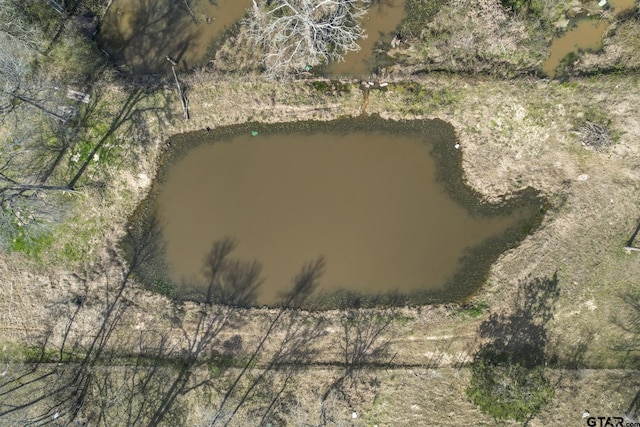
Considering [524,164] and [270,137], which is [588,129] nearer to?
[524,164]

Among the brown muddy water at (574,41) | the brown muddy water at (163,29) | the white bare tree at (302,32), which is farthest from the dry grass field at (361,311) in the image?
the brown muddy water at (163,29)

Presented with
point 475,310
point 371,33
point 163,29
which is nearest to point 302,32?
point 371,33

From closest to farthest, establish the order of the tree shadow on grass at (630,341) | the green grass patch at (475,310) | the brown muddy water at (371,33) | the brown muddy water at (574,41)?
the brown muddy water at (574,41), the tree shadow on grass at (630,341), the brown muddy water at (371,33), the green grass patch at (475,310)

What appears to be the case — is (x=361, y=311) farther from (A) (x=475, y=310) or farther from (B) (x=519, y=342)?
(B) (x=519, y=342)

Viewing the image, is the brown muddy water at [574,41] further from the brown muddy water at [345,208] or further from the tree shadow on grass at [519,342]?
the tree shadow on grass at [519,342]

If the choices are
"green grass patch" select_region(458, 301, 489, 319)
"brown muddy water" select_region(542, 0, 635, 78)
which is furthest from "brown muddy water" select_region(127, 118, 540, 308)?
"brown muddy water" select_region(542, 0, 635, 78)

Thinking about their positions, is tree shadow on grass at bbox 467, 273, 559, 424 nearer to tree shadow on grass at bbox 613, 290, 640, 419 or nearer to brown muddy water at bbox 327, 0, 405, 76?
tree shadow on grass at bbox 613, 290, 640, 419
